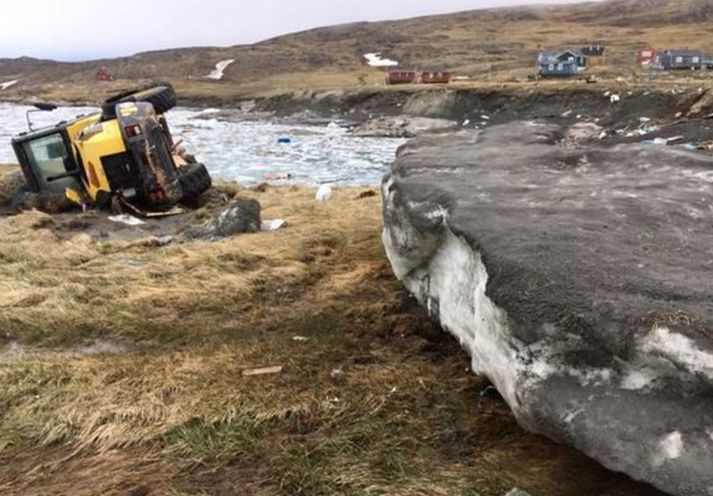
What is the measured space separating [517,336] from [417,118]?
141 feet

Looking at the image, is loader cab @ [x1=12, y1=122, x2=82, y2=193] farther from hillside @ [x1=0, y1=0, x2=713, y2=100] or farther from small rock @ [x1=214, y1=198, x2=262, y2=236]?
hillside @ [x1=0, y1=0, x2=713, y2=100]

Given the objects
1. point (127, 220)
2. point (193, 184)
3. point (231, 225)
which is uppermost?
point (231, 225)

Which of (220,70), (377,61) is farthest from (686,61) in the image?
(220,70)

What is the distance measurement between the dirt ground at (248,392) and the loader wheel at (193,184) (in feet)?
19.3

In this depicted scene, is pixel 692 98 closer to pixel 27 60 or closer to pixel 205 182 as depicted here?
pixel 205 182

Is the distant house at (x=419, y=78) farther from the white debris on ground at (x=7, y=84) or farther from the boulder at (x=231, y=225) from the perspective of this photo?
the white debris on ground at (x=7, y=84)

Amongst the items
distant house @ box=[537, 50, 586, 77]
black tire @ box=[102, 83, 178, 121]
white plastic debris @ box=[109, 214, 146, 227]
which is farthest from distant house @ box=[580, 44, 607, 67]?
white plastic debris @ box=[109, 214, 146, 227]

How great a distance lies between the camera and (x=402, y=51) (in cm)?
10238

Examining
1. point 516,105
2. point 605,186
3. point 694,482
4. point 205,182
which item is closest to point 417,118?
point 516,105

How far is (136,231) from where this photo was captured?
13797 millimetres

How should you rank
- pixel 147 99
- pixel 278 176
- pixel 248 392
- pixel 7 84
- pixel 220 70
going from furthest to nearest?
pixel 7 84 → pixel 220 70 → pixel 278 176 → pixel 147 99 → pixel 248 392

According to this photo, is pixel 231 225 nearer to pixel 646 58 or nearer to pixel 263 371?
pixel 263 371

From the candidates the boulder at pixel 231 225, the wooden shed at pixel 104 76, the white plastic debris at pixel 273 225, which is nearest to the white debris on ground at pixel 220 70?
the wooden shed at pixel 104 76

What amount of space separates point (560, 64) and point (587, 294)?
54581 millimetres
